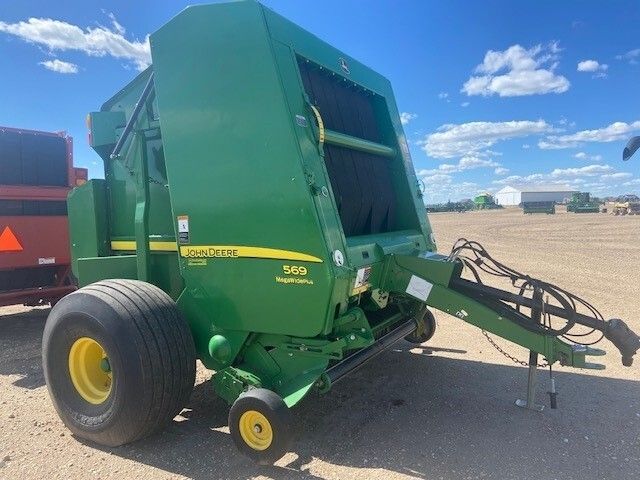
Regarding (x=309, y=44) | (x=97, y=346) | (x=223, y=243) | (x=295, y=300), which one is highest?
(x=309, y=44)

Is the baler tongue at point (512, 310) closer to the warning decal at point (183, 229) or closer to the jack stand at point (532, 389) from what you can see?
the jack stand at point (532, 389)

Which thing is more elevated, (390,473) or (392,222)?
(392,222)

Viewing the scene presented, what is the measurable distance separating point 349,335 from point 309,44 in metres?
2.09

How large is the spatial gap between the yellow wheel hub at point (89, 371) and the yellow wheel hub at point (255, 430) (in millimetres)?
1136

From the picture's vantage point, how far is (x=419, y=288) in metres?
3.49

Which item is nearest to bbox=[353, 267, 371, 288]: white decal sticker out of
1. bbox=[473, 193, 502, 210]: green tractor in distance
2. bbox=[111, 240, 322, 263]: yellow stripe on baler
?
bbox=[111, 240, 322, 263]: yellow stripe on baler

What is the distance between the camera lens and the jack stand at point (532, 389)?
11.7 feet

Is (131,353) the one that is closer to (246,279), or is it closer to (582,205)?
(246,279)

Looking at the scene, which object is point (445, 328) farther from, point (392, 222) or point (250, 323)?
point (250, 323)

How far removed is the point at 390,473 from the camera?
304 centimetres

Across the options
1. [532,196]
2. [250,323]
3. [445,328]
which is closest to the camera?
[250,323]

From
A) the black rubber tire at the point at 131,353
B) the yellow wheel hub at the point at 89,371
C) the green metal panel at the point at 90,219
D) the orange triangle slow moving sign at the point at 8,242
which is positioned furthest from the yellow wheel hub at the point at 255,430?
the orange triangle slow moving sign at the point at 8,242

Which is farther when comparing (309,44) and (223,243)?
(309,44)

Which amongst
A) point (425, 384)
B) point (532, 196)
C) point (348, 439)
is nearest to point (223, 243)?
point (348, 439)
